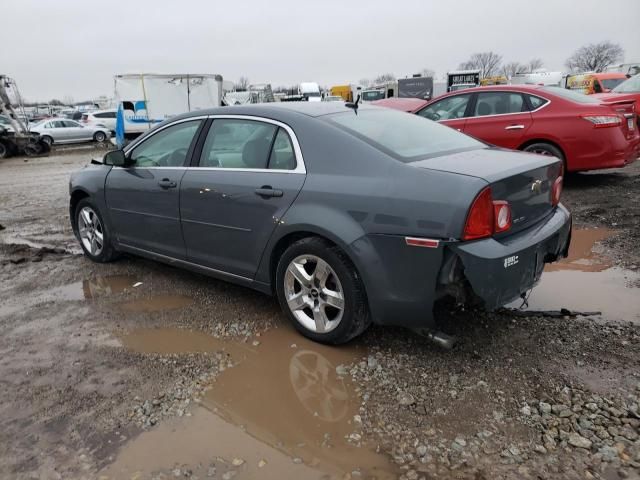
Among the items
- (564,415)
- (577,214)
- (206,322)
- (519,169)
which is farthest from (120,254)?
(577,214)

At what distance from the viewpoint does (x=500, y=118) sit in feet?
25.3

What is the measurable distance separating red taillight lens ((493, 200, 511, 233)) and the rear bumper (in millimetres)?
75

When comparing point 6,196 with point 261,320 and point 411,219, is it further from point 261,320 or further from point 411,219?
point 411,219

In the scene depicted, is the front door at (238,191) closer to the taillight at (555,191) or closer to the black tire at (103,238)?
the black tire at (103,238)

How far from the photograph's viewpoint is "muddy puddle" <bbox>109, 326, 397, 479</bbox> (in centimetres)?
236

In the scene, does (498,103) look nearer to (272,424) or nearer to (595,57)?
(272,424)

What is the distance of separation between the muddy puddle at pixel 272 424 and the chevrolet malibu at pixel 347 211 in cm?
34

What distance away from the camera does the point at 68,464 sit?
241 cm

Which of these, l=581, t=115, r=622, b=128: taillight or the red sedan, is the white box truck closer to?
the red sedan

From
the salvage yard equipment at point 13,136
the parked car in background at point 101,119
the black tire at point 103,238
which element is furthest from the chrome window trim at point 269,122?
the parked car in background at point 101,119

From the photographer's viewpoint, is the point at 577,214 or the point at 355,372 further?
the point at 577,214

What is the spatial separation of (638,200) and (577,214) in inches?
41.3

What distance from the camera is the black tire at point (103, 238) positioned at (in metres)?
5.06

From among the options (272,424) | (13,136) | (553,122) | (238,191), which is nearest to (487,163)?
(238,191)
